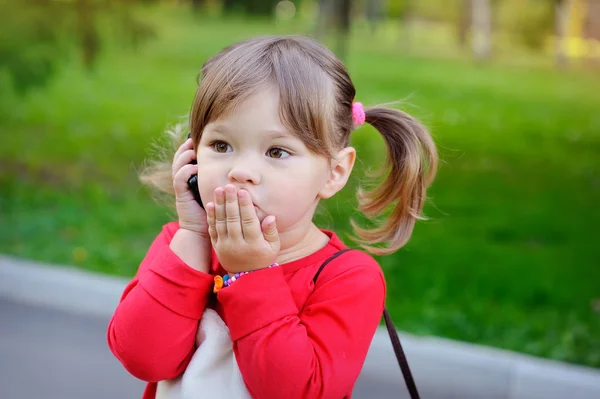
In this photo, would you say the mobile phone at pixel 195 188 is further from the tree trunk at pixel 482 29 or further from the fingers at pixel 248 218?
the tree trunk at pixel 482 29

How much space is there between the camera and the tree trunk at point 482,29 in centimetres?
500

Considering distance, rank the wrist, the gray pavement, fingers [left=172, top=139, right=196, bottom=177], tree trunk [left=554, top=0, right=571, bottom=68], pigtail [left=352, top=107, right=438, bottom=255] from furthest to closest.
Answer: tree trunk [left=554, top=0, right=571, bottom=68], the gray pavement, pigtail [left=352, top=107, right=438, bottom=255], fingers [left=172, top=139, right=196, bottom=177], the wrist

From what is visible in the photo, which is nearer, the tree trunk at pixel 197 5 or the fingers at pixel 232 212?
the fingers at pixel 232 212

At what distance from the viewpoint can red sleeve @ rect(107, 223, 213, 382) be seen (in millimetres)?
1509

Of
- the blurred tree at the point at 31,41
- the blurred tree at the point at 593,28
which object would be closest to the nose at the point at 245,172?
the blurred tree at the point at 593,28

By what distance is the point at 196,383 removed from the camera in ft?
4.98

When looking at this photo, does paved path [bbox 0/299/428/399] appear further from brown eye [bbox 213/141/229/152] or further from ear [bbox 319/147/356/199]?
brown eye [bbox 213/141/229/152]

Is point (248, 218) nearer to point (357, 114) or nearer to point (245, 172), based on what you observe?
point (245, 172)

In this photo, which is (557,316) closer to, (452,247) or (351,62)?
(452,247)

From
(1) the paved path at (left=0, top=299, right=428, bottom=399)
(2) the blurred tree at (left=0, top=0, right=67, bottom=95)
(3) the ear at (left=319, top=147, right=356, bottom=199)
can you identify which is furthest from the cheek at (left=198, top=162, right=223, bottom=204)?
(2) the blurred tree at (left=0, top=0, right=67, bottom=95)

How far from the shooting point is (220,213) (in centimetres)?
146

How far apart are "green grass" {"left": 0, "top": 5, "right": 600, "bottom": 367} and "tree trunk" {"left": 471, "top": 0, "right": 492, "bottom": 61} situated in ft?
0.32

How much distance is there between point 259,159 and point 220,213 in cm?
13

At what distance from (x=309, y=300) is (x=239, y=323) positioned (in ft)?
0.56
